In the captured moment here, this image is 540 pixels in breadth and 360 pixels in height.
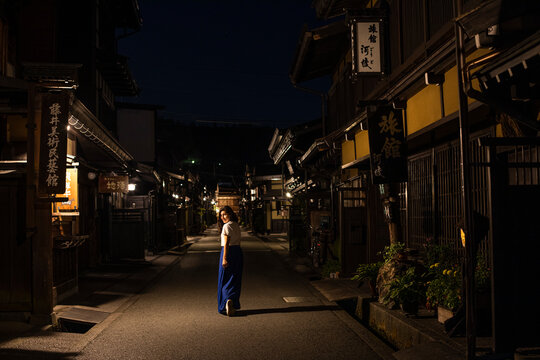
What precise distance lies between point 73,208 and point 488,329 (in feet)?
36.8

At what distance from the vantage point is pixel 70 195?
14.0 meters

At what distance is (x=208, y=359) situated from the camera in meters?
7.45

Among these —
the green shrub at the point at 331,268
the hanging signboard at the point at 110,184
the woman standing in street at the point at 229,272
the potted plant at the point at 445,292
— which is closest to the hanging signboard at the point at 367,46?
the woman standing in street at the point at 229,272

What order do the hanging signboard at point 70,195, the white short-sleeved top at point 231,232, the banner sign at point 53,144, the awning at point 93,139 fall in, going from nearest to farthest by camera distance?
the banner sign at point 53,144
the white short-sleeved top at point 231,232
the awning at point 93,139
the hanging signboard at point 70,195

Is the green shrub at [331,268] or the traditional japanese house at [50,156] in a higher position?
the traditional japanese house at [50,156]

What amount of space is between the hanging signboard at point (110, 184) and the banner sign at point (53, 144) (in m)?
10.0

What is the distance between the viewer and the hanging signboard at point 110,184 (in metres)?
19.8

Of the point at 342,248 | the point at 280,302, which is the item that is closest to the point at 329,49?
the point at 342,248

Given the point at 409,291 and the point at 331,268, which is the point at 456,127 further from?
the point at 331,268

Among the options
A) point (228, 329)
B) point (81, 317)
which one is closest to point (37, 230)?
point (81, 317)

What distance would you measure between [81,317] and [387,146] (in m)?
7.89

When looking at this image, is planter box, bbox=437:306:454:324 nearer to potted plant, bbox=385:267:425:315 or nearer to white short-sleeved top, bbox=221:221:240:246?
potted plant, bbox=385:267:425:315

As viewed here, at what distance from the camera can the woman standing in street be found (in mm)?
11008

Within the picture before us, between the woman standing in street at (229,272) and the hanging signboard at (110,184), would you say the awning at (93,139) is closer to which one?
the hanging signboard at (110,184)
